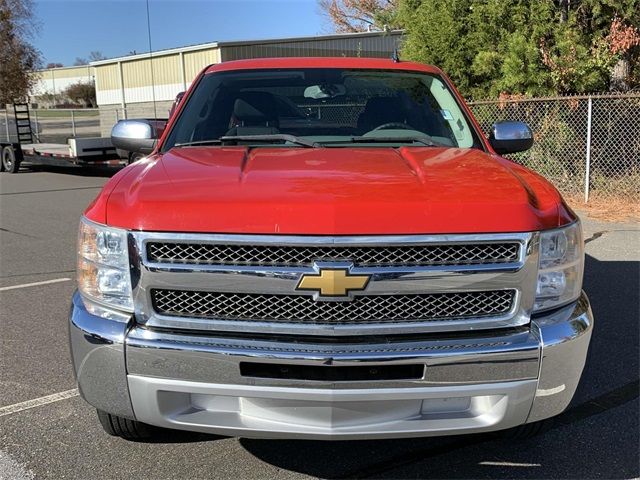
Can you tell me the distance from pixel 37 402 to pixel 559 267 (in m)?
2.97

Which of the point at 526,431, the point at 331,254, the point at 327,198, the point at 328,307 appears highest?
the point at 327,198

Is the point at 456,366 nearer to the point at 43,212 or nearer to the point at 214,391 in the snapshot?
the point at 214,391

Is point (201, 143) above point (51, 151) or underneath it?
above

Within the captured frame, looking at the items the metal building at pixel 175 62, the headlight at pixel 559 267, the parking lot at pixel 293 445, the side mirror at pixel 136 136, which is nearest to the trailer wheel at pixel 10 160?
the metal building at pixel 175 62

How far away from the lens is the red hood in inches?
91.4

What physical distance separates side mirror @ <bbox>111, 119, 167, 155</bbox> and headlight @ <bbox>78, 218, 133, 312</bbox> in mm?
A: 1532

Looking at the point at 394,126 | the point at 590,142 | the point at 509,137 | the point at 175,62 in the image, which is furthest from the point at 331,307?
the point at 175,62

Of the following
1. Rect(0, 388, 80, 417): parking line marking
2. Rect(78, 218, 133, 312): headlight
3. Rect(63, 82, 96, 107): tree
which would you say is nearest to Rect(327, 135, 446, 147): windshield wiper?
Rect(78, 218, 133, 312): headlight

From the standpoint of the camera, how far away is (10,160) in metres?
18.6

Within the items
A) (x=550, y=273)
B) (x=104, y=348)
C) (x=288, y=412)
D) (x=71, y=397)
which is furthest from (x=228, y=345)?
(x=71, y=397)

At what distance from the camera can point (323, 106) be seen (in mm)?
4008

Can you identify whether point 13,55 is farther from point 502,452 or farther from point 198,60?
point 502,452

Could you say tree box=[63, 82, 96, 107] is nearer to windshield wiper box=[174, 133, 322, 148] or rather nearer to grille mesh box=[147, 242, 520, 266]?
windshield wiper box=[174, 133, 322, 148]

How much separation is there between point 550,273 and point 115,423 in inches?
82.2
